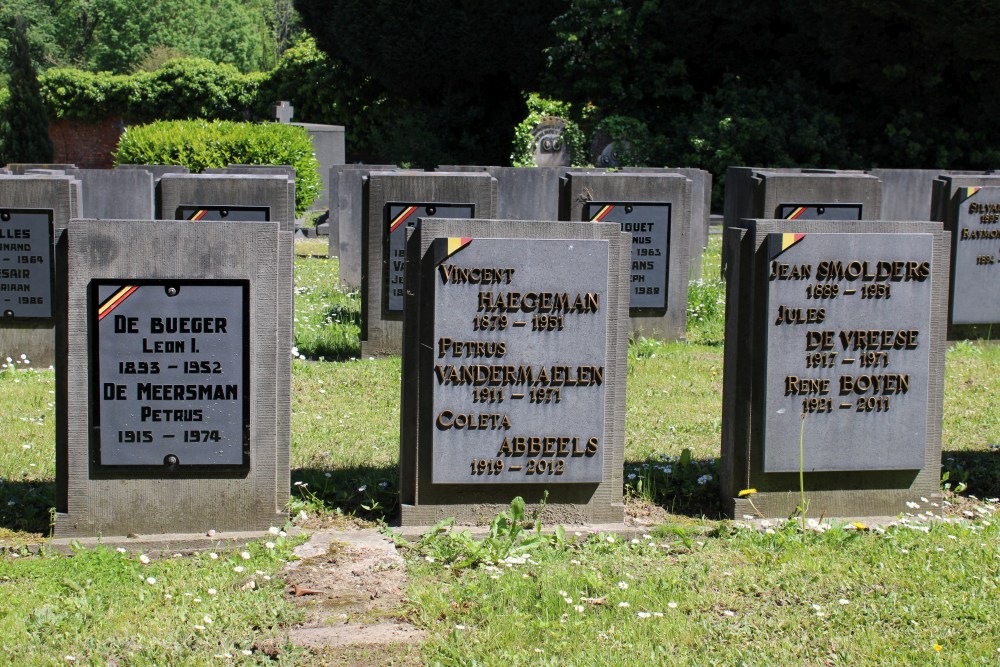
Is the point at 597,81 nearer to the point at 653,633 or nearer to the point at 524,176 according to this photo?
the point at 524,176

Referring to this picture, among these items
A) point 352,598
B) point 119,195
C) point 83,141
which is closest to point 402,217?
point 119,195

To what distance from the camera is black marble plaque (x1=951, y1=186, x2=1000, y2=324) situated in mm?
10484

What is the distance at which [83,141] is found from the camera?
47.2 metres

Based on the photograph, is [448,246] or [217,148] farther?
[217,148]

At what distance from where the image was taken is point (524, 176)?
1381 cm

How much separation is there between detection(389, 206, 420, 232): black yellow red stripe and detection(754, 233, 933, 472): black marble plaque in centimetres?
478

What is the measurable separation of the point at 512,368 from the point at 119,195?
704cm

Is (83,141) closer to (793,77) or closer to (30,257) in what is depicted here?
(793,77)

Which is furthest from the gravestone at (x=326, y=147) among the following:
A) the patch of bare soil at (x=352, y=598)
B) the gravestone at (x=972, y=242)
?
the patch of bare soil at (x=352, y=598)

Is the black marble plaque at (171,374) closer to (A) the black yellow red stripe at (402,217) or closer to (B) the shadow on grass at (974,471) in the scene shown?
(B) the shadow on grass at (974,471)

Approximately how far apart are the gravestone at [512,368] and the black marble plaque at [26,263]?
187 inches

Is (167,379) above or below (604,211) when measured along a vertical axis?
below

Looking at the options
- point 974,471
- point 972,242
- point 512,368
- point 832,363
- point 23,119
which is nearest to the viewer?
point 512,368

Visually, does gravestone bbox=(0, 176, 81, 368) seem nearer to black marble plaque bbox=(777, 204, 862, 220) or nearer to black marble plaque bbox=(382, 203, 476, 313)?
black marble plaque bbox=(382, 203, 476, 313)
